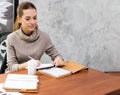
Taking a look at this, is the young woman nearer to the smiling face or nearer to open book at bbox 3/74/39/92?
the smiling face

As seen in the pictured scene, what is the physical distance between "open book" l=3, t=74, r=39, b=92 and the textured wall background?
1.69 m

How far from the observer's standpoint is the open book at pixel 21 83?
1710 millimetres

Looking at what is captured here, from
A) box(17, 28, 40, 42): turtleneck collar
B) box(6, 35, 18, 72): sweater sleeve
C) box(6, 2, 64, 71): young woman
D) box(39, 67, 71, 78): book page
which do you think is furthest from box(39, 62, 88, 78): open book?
box(17, 28, 40, 42): turtleneck collar

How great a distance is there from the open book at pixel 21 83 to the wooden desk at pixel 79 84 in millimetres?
46

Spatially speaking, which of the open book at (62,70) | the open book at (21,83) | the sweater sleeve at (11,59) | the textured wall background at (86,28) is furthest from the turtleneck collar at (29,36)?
the textured wall background at (86,28)

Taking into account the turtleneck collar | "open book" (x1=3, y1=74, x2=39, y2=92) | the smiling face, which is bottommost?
"open book" (x1=3, y1=74, x2=39, y2=92)

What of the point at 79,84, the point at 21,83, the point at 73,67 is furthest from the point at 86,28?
the point at 21,83

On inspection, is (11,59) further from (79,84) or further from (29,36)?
(79,84)

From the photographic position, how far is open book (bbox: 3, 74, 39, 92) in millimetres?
1710

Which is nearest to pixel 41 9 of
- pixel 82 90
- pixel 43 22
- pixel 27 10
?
pixel 43 22

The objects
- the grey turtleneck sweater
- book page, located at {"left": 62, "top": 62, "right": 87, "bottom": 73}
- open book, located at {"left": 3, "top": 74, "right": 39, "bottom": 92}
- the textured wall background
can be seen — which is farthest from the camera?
the textured wall background

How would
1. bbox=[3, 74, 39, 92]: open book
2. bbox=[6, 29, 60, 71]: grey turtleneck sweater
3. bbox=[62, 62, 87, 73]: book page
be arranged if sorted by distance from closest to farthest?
bbox=[3, 74, 39, 92]: open book, bbox=[62, 62, 87, 73]: book page, bbox=[6, 29, 60, 71]: grey turtleneck sweater

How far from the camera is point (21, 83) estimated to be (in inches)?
70.9

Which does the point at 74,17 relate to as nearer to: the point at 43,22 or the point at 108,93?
the point at 43,22
